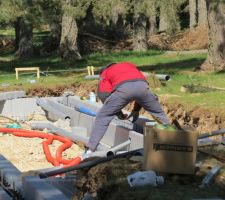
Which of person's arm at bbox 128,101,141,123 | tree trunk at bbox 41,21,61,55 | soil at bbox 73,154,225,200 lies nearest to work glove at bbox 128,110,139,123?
person's arm at bbox 128,101,141,123

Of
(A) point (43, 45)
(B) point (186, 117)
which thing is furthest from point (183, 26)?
(B) point (186, 117)

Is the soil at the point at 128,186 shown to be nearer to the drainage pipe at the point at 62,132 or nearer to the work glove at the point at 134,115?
the work glove at the point at 134,115

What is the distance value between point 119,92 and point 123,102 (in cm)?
18

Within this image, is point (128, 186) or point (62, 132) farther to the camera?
point (62, 132)

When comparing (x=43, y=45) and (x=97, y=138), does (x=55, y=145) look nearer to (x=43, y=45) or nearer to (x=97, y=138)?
(x=97, y=138)

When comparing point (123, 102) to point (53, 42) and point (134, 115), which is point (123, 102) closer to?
point (134, 115)

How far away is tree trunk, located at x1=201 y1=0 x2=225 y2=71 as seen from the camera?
61.8 ft

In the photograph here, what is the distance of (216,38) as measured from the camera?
1911cm

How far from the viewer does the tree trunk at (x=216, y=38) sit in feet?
61.8

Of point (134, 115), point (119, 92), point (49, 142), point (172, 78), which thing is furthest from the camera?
point (172, 78)

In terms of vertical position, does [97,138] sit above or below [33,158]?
above

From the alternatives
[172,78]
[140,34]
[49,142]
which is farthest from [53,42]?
[49,142]

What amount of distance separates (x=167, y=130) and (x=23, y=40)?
26.4m

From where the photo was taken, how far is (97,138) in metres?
8.88
